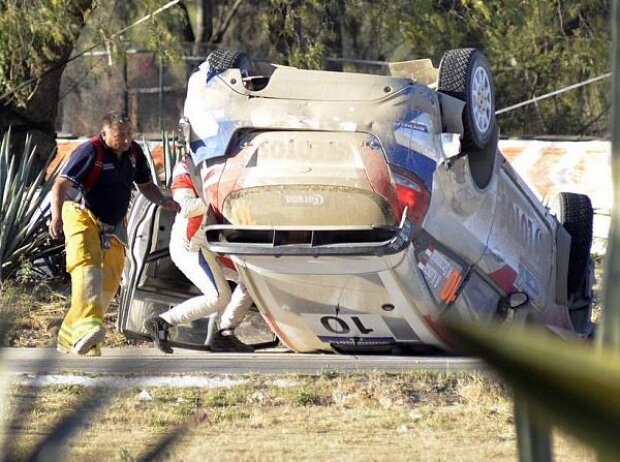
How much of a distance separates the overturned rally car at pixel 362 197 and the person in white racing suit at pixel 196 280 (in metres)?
0.46

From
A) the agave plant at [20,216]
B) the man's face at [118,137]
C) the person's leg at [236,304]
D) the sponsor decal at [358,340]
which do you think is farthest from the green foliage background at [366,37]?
the sponsor decal at [358,340]

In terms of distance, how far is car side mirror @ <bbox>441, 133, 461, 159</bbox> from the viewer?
7.40 metres

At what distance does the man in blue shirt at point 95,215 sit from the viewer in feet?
28.5

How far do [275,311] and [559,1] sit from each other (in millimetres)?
8931

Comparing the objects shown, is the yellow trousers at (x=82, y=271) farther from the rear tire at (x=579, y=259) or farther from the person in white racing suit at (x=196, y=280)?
the rear tire at (x=579, y=259)

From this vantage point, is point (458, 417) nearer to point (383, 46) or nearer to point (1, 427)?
point (1, 427)

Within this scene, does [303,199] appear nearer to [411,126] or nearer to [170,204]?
[411,126]

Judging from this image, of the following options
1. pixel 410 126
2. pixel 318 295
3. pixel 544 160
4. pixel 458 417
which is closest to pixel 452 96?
pixel 410 126

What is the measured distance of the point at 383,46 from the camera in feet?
63.3

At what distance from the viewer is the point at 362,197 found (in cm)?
721

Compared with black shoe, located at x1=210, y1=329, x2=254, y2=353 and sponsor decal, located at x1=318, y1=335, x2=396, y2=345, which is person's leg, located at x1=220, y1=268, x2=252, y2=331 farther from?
sponsor decal, located at x1=318, y1=335, x2=396, y2=345

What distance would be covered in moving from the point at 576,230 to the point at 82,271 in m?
3.46

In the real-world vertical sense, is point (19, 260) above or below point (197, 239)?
below

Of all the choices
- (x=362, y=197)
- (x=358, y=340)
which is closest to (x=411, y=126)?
(x=362, y=197)
